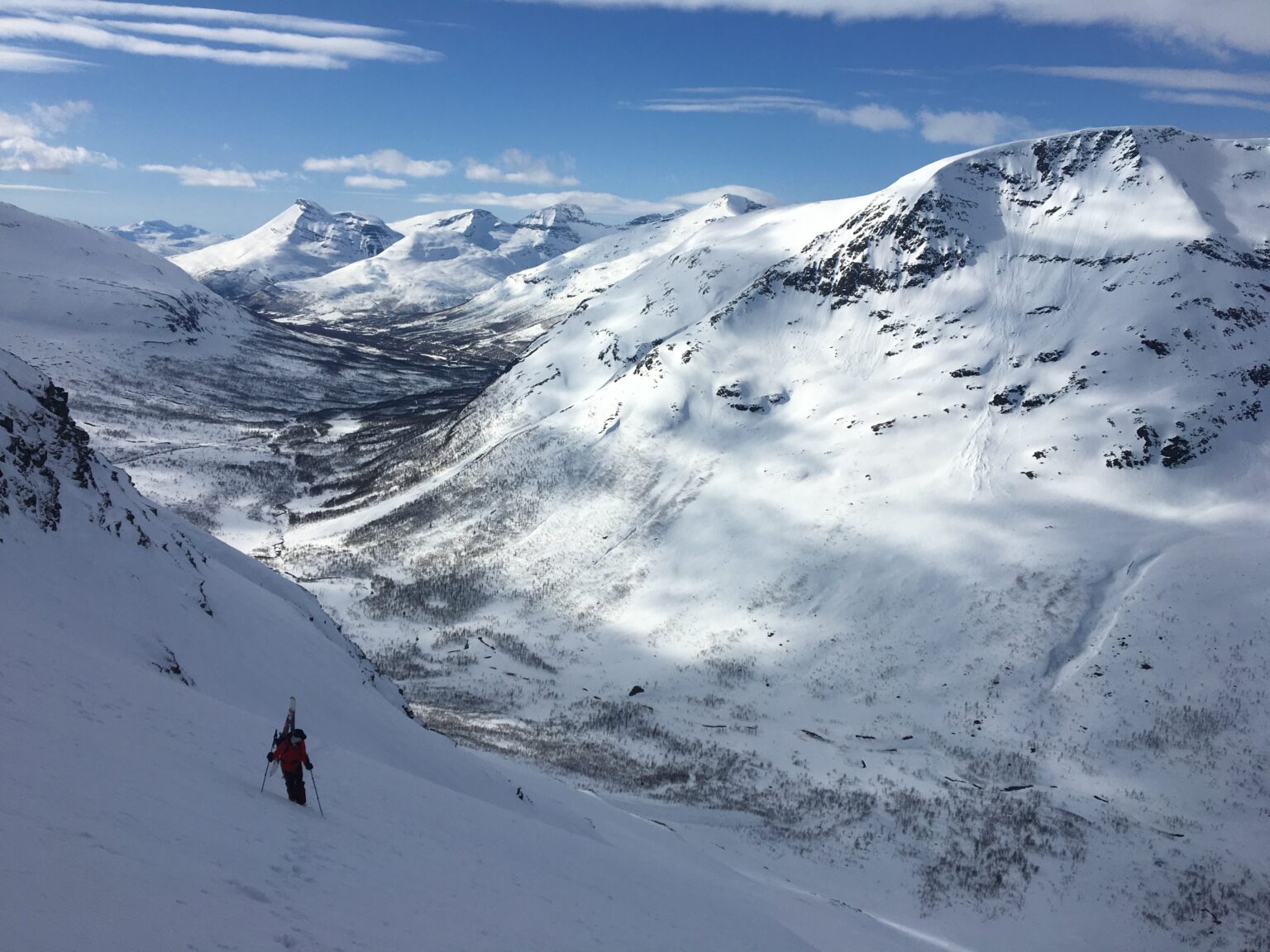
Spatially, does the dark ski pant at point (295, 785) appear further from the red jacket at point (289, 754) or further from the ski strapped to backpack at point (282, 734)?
the ski strapped to backpack at point (282, 734)

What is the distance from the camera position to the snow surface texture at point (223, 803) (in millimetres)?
7848

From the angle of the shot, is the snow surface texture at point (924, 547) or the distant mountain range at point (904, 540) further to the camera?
the snow surface texture at point (924, 547)

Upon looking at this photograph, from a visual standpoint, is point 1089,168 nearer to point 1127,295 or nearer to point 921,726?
point 1127,295

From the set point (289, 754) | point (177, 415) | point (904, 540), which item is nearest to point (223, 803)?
point (289, 754)

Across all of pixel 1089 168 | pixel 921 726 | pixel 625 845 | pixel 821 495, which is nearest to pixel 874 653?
pixel 921 726

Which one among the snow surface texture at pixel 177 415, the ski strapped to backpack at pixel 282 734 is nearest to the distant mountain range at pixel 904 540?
the snow surface texture at pixel 177 415

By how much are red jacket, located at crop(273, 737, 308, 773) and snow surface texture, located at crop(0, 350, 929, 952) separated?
0.59 m

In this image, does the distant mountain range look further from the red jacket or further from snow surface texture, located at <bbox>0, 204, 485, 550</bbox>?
the red jacket

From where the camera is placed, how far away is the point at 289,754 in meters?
12.1

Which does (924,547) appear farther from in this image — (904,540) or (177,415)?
(177,415)

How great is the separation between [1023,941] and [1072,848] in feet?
29.2

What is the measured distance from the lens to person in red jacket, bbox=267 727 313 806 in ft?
39.7

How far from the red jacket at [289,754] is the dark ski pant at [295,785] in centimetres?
8

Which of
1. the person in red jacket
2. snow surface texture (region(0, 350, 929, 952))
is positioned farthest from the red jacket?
snow surface texture (region(0, 350, 929, 952))
